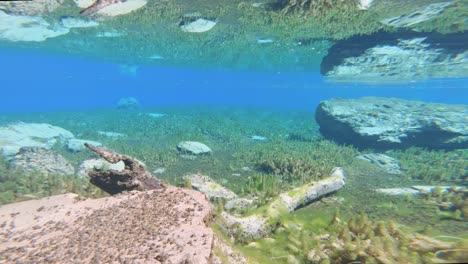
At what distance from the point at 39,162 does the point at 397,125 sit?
20.6 metres

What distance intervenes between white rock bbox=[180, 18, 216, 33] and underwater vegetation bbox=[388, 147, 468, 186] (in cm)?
1546

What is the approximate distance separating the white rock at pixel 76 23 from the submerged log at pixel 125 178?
65.9 ft

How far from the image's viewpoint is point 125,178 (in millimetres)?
4711

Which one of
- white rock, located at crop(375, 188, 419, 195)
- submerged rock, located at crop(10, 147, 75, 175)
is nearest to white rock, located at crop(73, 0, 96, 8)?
submerged rock, located at crop(10, 147, 75, 175)

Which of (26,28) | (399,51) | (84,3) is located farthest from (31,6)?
(399,51)

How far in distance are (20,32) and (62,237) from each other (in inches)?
1182

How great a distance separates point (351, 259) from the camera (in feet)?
10.8

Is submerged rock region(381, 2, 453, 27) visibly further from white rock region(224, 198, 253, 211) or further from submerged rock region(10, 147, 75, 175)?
submerged rock region(10, 147, 75, 175)

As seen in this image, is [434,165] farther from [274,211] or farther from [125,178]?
[125,178]

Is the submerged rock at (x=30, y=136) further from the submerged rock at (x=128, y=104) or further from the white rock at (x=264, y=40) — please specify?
the submerged rock at (x=128, y=104)

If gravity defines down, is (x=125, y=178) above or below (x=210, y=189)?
above

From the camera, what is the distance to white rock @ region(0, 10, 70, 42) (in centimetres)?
1925

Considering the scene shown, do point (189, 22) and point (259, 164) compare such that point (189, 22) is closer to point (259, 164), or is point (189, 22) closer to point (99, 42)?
point (259, 164)

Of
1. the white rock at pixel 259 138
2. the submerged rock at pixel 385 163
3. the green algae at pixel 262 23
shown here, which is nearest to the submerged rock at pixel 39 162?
the green algae at pixel 262 23
